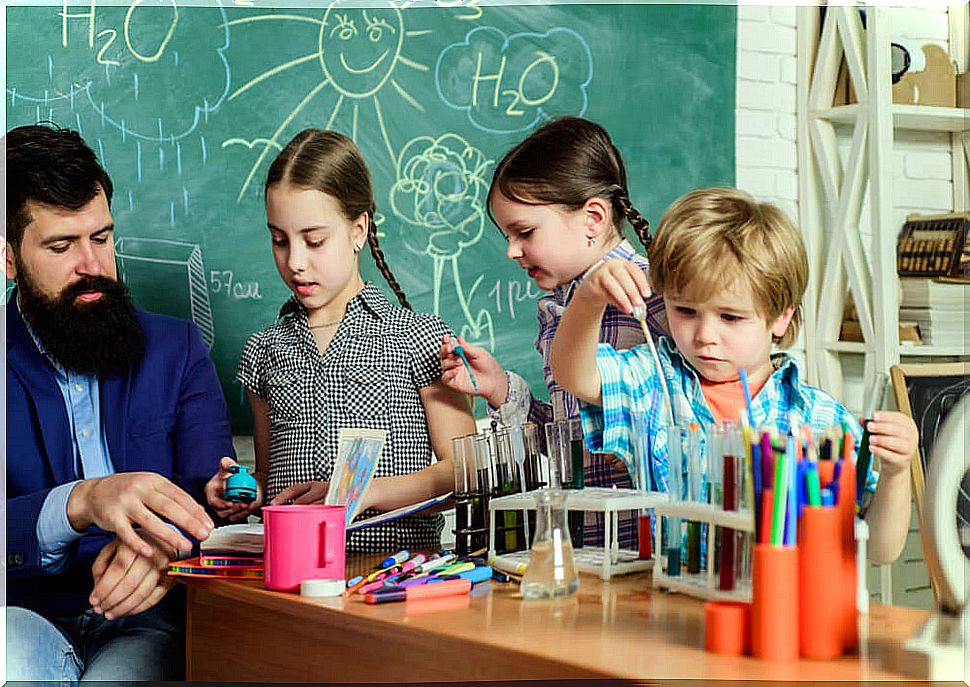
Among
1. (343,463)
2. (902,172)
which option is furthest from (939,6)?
(343,463)

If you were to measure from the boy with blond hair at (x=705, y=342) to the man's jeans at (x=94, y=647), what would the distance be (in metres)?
0.73

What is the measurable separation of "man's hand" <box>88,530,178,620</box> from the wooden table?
9 centimetres

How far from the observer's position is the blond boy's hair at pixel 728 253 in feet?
4.56

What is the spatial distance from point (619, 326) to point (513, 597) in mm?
567

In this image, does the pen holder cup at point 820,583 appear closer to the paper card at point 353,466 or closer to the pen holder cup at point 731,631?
the pen holder cup at point 731,631

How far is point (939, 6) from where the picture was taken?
3.19m

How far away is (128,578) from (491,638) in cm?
71

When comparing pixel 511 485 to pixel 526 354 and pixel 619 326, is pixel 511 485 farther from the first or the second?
pixel 526 354

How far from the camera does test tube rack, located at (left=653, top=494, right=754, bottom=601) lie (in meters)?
1.03

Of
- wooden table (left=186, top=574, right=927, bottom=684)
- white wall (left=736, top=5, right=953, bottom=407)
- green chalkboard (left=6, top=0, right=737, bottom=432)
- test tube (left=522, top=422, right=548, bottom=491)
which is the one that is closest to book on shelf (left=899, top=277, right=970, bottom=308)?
white wall (left=736, top=5, right=953, bottom=407)

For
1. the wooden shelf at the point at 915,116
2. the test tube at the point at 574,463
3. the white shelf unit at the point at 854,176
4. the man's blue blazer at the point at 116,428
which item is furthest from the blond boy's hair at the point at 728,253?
the wooden shelf at the point at 915,116

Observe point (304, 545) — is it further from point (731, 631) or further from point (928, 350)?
point (928, 350)

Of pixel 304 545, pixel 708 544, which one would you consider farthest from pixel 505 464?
pixel 708 544

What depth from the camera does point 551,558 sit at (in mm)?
1159
